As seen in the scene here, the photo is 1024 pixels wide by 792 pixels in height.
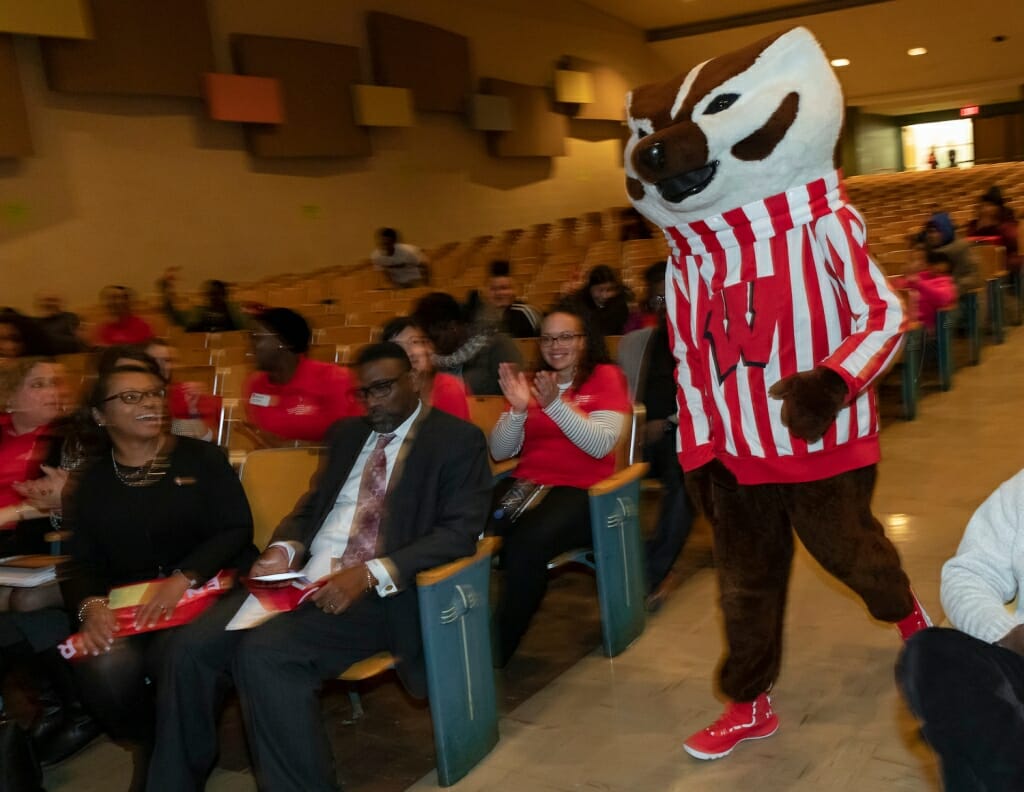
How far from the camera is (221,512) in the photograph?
103 inches

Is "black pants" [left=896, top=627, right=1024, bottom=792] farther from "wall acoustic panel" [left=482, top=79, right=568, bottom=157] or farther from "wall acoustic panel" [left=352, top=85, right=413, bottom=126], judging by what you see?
"wall acoustic panel" [left=482, top=79, right=568, bottom=157]

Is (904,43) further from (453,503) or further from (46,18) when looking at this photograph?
(453,503)

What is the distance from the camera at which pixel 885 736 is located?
8.17ft

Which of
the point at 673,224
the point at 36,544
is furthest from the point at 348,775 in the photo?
the point at 673,224

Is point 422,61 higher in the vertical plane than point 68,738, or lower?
higher

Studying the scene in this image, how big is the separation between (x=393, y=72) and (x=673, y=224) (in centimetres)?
981

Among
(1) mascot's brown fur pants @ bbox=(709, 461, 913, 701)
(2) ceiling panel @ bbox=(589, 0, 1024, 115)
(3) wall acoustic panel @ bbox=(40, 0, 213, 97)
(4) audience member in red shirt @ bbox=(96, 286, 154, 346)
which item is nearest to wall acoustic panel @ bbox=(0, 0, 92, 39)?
(3) wall acoustic panel @ bbox=(40, 0, 213, 97)

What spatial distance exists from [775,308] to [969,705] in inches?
42.1

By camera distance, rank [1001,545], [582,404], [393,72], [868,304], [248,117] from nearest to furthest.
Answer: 1. [1001,545]
2. [868,304]
3. [582,404]
4. [248,117]
5. [393,72]

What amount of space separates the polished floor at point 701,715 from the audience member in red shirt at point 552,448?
33 centimetres

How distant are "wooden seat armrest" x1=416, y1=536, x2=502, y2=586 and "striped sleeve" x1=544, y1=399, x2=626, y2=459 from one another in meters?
0.53

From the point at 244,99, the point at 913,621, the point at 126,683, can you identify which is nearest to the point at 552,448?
the point at 913,621

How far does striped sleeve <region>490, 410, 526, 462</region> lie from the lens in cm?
319

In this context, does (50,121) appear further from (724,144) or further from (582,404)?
(724,144)
